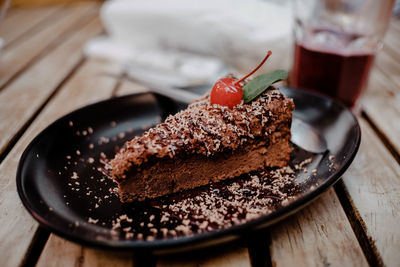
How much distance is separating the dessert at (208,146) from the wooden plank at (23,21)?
226cm

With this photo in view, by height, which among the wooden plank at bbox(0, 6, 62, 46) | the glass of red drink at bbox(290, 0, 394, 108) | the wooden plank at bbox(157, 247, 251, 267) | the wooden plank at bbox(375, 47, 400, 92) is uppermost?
the glass of red drink at bbox(290, 0, 394, 108)

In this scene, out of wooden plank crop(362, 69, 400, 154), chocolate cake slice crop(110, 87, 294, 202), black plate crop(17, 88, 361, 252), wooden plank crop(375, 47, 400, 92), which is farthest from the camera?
wooden plank crop(375, 47, 400, 92)

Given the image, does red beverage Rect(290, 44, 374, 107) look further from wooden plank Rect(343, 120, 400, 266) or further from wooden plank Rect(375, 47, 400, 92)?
wooden plank Rect(375, 47, 400, 92)

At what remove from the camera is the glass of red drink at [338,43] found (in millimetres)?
1671

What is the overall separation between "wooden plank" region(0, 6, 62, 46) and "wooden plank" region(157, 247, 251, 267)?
2617mm

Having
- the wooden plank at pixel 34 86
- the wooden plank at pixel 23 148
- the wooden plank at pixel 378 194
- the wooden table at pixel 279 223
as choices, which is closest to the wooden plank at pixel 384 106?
the wooden table at pixel 279 223

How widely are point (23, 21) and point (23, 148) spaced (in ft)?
8.19

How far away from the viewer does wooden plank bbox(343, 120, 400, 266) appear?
1000mm

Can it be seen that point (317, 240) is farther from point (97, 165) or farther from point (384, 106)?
point (384, 106)

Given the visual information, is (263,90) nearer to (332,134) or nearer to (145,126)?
(332,134)

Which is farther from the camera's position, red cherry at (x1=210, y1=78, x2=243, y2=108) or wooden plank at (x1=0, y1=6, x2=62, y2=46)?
wooden plank at (x1=0, y1=6, x2=62, y2=46)

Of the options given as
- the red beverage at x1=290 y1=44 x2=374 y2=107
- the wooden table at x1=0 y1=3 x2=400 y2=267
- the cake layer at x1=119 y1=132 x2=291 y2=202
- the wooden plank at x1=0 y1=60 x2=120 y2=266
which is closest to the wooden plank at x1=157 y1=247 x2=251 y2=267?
the wooden table at x1=0 y1=3 x2=400 y2=267

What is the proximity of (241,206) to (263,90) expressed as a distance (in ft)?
1.56

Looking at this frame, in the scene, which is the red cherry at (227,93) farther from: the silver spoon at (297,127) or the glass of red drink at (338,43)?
the glass of red drink at (338,43)
